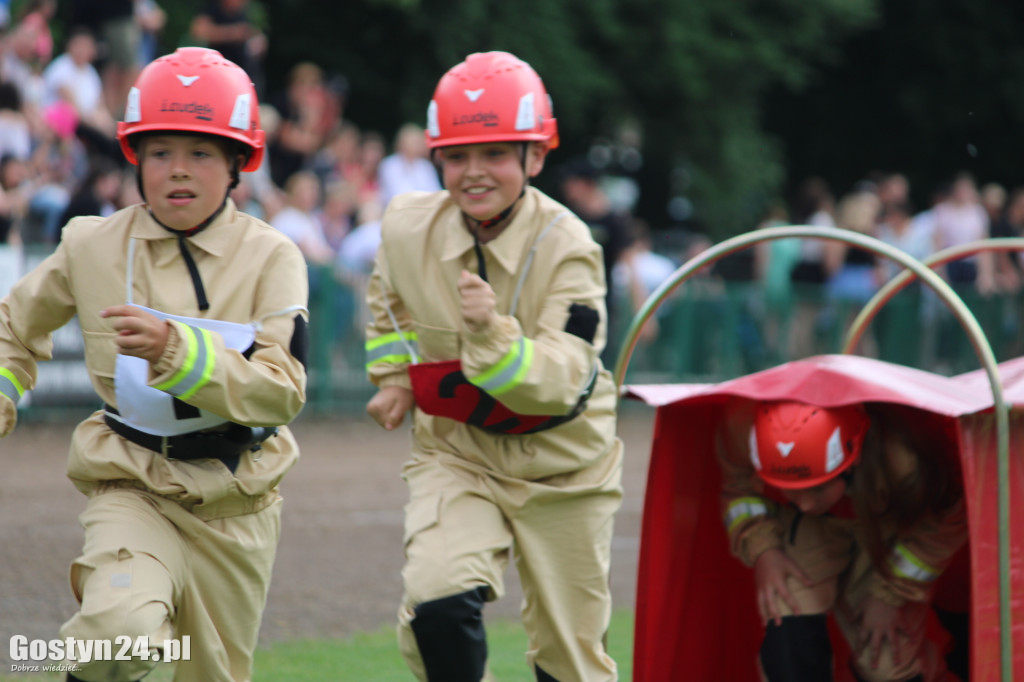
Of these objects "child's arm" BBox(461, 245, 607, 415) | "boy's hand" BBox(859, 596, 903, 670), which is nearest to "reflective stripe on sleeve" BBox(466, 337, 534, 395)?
"child's arm" BBox(461, 245, 607, 415)

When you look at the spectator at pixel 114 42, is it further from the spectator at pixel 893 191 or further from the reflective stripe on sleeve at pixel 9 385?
the reflective stripe on sleeve at pixel 9 385

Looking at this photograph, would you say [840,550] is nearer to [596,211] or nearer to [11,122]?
[596,211]

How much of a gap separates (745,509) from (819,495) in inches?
15.8

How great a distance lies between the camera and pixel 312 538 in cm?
818

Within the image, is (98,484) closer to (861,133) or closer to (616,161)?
(616,161)

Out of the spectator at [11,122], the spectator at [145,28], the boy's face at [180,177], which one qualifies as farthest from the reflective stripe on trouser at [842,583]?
the spectator at [145,28]

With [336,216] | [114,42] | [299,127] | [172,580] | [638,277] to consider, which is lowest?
[172,580]

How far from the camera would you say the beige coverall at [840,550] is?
491 cm

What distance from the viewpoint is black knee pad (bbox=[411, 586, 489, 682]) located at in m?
4.20

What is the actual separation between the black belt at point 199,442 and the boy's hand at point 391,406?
1.82 ft

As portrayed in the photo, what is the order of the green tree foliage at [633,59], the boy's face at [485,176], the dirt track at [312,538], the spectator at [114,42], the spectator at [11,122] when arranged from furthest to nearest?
the green tree foliage at [633,59], the spectator at [114,42], the spectator at [11,122], the dirt track at [312,538], the boy's face at [485,176]

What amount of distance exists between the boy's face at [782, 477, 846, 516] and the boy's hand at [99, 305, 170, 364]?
2169mm

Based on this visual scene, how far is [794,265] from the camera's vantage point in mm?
15797

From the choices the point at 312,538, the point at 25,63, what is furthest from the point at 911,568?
the point at 25,63
